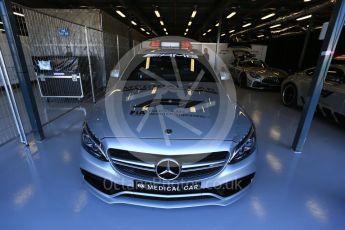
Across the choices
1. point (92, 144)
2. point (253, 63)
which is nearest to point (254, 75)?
point (253, 63)

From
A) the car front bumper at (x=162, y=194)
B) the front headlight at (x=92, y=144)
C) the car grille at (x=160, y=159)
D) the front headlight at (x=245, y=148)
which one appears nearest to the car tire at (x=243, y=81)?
the front headlight at (x=245, y=148)

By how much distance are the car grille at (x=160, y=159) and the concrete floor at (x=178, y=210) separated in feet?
1.48

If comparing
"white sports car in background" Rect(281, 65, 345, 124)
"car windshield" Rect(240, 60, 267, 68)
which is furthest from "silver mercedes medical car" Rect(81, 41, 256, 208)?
"car windshield" Rect(240, 60, 267, 68)

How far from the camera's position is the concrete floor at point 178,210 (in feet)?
5.23

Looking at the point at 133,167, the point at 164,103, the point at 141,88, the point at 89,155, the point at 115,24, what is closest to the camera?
the point at 133,167

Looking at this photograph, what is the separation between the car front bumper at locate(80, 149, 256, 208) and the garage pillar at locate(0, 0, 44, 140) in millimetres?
1706

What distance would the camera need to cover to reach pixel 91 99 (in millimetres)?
5246

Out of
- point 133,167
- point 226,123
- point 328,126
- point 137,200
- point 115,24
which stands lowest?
point 328,126

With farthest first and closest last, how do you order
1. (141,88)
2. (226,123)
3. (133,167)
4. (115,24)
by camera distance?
(115,24)
(141,88)
(226,123)
(133,167)

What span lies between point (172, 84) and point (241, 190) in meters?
1.40

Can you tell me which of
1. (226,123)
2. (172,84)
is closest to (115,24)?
(172,84)

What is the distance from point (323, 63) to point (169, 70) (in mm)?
1778

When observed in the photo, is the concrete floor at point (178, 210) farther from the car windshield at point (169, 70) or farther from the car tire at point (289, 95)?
the car tire at point (289, 95)

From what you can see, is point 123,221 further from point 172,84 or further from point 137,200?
point 172,84
